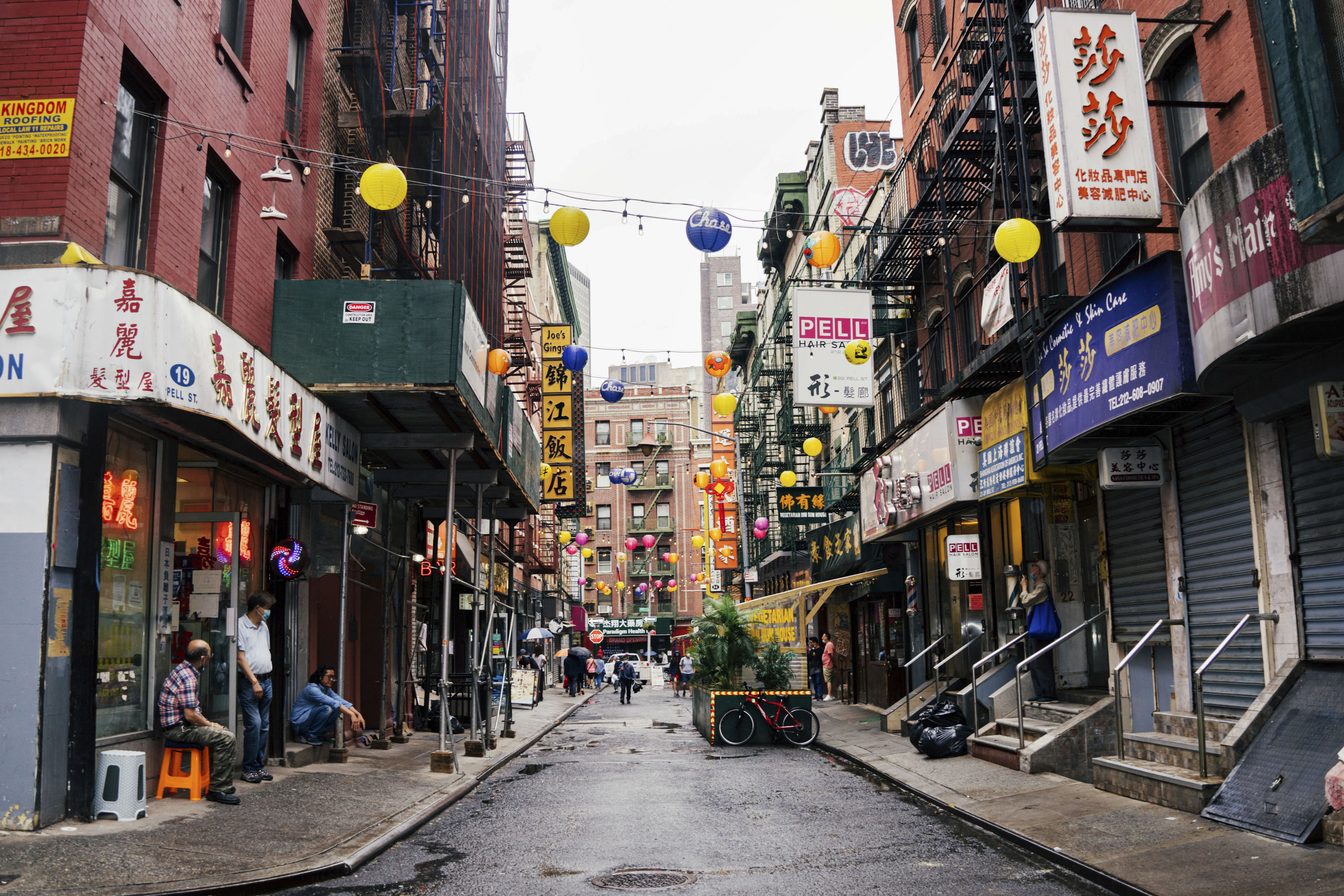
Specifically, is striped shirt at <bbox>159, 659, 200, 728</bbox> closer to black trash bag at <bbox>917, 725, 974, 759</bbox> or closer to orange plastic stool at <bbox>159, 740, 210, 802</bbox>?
orange plastic stool at <bbox>159, 740, 210, 802</bbox>

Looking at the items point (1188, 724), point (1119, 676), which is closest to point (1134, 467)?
point (1119, 676)

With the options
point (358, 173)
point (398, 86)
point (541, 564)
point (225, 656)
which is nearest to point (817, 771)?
point (225, 656)

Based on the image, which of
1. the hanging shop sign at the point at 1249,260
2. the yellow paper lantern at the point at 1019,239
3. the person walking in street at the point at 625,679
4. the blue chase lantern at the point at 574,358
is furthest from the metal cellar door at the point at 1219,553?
the person walking in street at the point at 625,679

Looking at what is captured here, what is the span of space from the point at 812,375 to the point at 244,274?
11448mm

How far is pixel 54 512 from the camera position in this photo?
8.45 m

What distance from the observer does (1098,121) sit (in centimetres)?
1051

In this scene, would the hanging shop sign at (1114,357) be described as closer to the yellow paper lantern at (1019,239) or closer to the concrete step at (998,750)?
the yellow paper lantern at (1019,239)

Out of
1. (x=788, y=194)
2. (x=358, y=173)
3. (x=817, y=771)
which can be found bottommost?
(x=817, y=771)

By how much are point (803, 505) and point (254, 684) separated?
23.6 m

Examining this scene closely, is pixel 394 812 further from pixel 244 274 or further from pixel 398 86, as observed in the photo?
pixel 398 86

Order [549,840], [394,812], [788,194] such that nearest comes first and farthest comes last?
[549,840], [394,812], [788,194]

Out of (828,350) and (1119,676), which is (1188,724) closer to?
(1119,676)

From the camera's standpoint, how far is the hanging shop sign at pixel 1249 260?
7477 mm

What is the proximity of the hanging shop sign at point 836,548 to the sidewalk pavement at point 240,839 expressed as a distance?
14.4 metres
